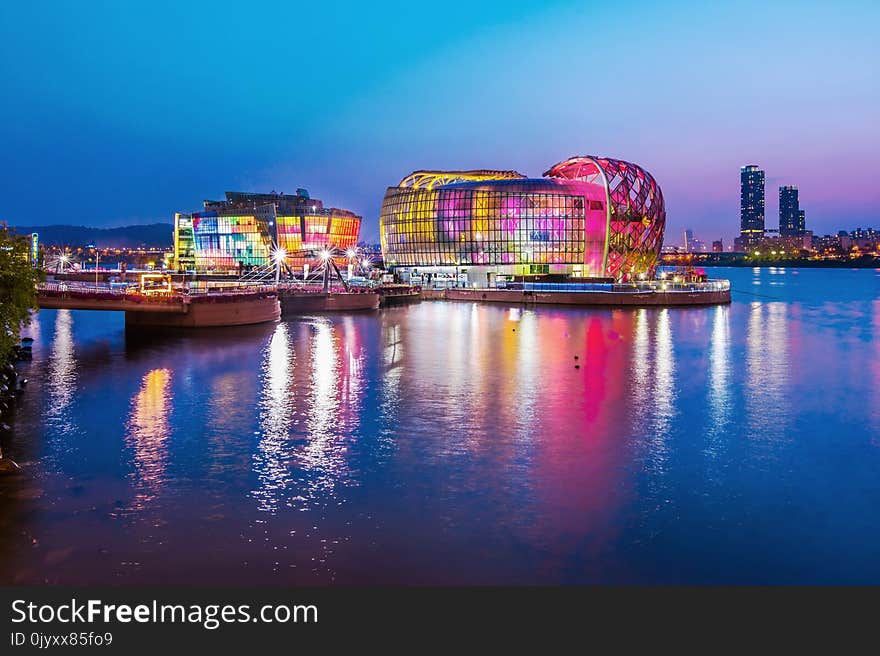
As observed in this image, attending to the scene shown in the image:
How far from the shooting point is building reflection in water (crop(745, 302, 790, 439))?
20.8 m

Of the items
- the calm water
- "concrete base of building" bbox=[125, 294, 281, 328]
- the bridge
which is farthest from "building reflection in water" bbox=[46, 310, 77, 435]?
"concrete base of building" bbox=[125, 294, 281, 328]

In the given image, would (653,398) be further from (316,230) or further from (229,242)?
(229,242)

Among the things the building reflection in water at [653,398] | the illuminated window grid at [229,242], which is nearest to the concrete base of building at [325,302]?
the building reflection in water at [653,398]

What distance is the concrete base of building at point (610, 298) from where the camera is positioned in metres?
68.5

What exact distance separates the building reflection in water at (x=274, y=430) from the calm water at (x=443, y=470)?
88 millimetres

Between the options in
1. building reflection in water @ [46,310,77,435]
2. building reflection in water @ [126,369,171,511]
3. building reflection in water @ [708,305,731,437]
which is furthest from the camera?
building reflection in water @ [708,305,731,437]

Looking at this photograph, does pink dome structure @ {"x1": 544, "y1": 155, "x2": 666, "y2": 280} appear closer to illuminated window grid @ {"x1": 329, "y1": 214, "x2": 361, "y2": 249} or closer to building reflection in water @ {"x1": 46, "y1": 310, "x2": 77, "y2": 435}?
illuminated window grid @ {"x1": 329, "y1": 214, "x2": 361, "y2": 249}

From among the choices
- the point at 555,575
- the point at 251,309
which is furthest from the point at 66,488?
the point at 251,309

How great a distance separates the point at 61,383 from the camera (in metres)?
26.5

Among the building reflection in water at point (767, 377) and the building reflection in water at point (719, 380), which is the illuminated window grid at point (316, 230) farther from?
the building reflection in water at point (719, 380)

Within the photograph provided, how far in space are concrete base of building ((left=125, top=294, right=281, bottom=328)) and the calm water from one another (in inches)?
382

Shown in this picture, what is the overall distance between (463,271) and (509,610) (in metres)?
89.9

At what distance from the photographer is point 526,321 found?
53.8 meters

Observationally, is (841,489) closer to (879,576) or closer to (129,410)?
(879,576)
